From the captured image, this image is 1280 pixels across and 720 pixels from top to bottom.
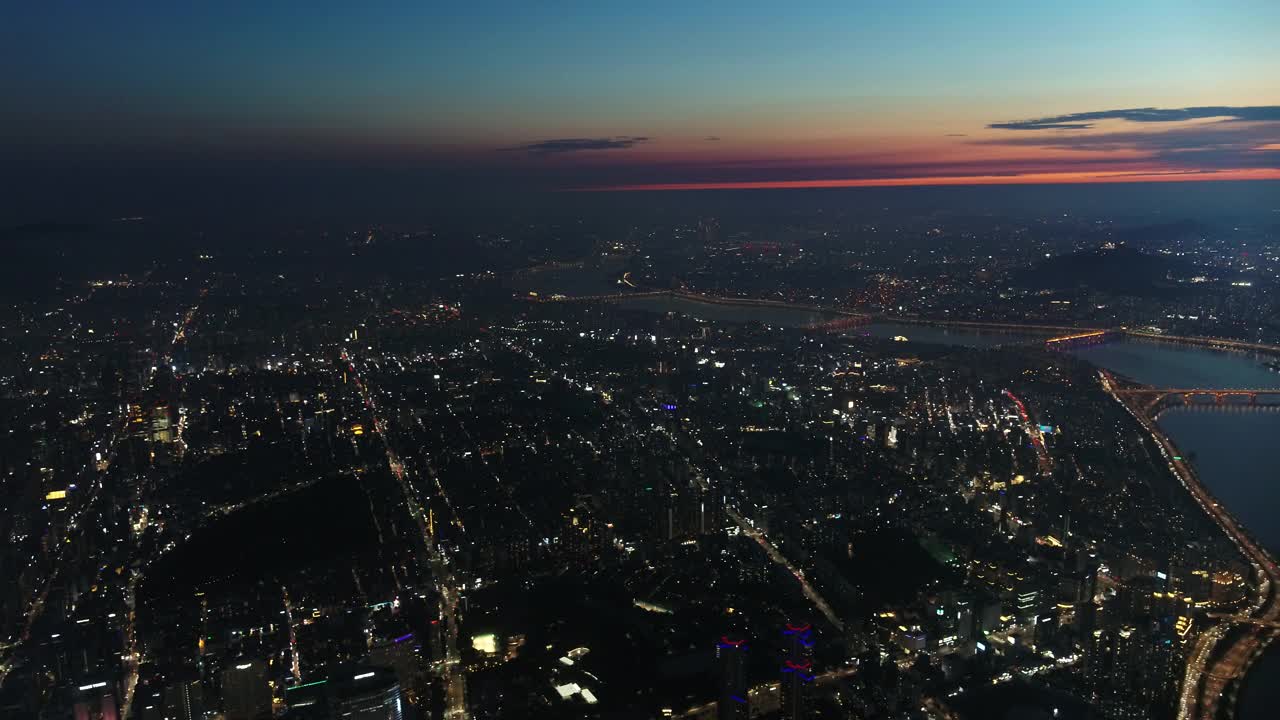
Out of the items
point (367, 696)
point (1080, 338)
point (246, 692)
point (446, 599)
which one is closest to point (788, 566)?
point (446, 599)

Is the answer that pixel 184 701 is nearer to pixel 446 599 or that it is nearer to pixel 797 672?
pixel 446 599

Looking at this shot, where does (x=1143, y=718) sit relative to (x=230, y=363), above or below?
below

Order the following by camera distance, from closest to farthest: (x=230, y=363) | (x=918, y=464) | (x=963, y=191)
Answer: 1. (x=918, y=464)
2. (x=230, y=363)
3. (x=963, y=191)

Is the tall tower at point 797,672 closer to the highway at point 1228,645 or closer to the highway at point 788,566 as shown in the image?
the highway at point 788,566

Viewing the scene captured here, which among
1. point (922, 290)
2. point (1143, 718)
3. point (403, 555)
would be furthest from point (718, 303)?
point (1143, 718)

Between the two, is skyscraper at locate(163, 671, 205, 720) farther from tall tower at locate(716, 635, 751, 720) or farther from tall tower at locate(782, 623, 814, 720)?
tall tower at locate(782, 623, 814, 720)

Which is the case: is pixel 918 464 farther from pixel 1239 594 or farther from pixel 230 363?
pixel 230 363

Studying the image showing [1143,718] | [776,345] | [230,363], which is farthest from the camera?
[776,345]
